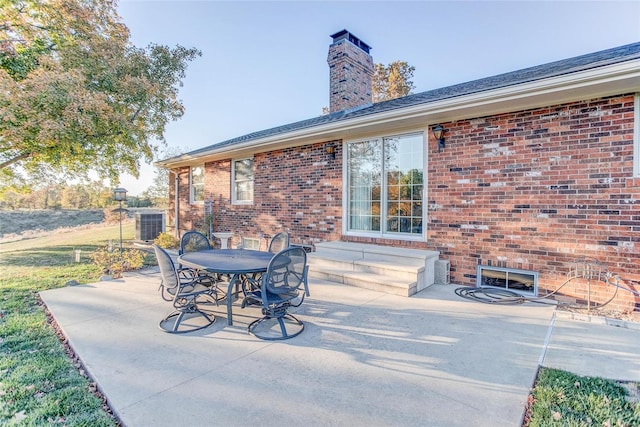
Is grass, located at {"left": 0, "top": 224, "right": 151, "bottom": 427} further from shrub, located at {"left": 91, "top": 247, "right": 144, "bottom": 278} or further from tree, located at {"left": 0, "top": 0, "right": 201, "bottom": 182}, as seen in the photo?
tree, located at {"left": 0, "top": 0, "right": 201, "bottom": 182}

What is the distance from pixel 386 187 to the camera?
21.2 feet

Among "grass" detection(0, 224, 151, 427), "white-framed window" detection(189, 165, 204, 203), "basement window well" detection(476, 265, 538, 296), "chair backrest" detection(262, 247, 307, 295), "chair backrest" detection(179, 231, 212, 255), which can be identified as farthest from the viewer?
"white-framed window" detection(189, 165, 204, 203)

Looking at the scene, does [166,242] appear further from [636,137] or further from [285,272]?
[636,137]

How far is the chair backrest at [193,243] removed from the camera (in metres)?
5.24

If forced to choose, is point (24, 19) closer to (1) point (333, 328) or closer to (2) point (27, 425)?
(2) point (27, 425)

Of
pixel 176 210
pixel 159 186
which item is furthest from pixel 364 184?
pixel 159 186

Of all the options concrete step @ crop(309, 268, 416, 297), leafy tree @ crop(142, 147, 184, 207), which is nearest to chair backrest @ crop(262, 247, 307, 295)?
concrete step @ crop(309, 268, 416, 297)

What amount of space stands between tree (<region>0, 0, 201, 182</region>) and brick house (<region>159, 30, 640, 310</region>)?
10.9 ft

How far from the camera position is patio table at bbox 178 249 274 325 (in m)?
3.75

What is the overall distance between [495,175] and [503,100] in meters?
1.18

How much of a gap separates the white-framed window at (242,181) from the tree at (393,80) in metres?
13.6

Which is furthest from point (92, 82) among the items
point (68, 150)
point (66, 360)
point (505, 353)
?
point (505, 353)

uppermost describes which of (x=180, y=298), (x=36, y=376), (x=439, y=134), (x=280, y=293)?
(x=439, y=134)

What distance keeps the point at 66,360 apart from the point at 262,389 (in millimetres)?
1965
